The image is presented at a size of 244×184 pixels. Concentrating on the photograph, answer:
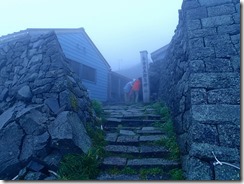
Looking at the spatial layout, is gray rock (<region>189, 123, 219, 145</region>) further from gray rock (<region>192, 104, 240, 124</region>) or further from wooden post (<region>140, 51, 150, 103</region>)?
wooden post (<region>140, 51, 150, 103</region>)

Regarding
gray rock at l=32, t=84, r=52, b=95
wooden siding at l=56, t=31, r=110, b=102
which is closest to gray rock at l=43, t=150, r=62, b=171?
gray rock at l=32, t=84, r=52, b=95

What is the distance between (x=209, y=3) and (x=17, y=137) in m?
5.05

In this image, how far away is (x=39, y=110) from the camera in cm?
515

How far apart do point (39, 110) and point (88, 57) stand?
8779mm

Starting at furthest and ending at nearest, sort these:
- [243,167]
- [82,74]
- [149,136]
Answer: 1. [82,74]
2. [149,136]
3. [243,167]

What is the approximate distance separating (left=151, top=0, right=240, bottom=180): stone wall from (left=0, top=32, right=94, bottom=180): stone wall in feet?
A: 7.35

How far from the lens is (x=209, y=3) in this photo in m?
4.72

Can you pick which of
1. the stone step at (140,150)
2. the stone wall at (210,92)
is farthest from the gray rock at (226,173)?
the stone step at (140,150)

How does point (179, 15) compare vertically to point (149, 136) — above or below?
above

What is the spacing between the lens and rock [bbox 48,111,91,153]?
4.48 metres

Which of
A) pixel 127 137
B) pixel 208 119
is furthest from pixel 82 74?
pixel 208 119

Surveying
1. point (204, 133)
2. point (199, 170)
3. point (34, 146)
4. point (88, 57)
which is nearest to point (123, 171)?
point (199, 170)

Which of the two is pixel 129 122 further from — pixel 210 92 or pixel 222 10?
pixel 222 10

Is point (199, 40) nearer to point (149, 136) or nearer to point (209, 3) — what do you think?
point (209, 3)
